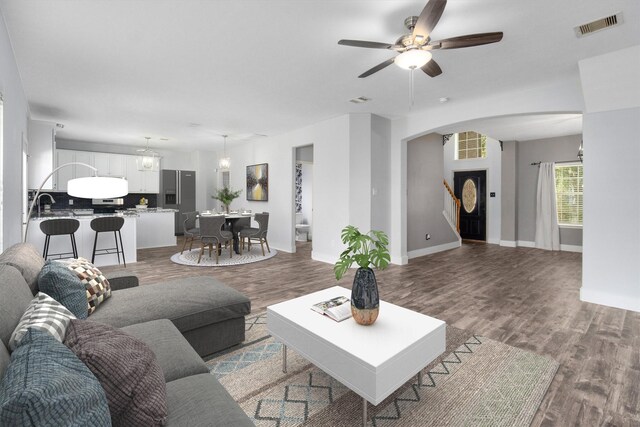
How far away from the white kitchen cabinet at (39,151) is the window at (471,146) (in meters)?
9.66

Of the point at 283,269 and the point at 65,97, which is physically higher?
the point at 65,97

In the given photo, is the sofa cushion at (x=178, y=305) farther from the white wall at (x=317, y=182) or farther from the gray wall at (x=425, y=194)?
the gray wall at (x=425, y=194)

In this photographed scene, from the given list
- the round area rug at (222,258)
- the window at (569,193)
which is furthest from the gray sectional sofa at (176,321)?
the window at (569,193)

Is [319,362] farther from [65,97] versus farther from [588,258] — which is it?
[65,97]

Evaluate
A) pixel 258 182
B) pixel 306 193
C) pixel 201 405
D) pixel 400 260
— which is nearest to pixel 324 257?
pixel 400 260

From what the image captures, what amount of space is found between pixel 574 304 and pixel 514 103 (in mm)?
2659

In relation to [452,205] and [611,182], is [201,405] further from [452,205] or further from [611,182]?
[452,205]

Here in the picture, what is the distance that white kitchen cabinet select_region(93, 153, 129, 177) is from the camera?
7.90 m

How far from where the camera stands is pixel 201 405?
1158 mm

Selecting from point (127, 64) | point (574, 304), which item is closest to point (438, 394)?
point (574, 304)

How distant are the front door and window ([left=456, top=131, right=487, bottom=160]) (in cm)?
50

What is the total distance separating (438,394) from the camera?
193cm

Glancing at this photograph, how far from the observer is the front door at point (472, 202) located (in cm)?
854

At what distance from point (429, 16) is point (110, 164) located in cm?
854
